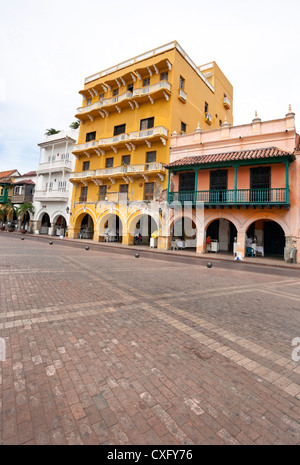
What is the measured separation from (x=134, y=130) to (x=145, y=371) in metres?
24.7

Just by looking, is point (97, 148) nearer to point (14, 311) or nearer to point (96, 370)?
point (14, 311)

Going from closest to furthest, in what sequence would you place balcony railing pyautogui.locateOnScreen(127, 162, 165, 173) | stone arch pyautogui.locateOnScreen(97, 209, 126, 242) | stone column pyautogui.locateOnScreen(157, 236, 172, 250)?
stone column pyautogui.locateOnScreen(157, 236, 172, 250) < balcony railing pyautogui.locateOnScreen(127, 162, 165, 173) < stone arch pyautogui.locateOnScreen(97, 209, 126, 242)

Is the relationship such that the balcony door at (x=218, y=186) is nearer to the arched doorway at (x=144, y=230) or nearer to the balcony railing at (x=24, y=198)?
the arched doorway at (x=144, y=230)

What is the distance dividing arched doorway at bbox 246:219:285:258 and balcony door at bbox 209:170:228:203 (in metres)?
4.35

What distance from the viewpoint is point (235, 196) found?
56.7 feet

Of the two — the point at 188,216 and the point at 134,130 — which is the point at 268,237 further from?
the point at 134,130

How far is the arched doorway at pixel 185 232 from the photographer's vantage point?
2194 cm

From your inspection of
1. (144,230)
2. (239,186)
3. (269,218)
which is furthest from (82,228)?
(269,218)

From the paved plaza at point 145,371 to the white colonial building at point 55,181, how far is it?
26672mm

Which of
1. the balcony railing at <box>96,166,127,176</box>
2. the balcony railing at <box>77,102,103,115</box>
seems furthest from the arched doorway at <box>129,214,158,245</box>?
the balcony railing at <box>77,102,103,115</box>

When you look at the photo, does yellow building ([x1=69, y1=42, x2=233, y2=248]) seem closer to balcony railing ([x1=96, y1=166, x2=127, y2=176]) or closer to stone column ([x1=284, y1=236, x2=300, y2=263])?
balcony railing ([x1=96, y1=166, x2=127, y2=176])

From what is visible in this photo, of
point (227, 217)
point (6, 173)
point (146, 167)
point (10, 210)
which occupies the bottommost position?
point (227, 217)

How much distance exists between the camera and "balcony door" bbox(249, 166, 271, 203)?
1658cm
